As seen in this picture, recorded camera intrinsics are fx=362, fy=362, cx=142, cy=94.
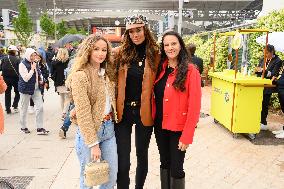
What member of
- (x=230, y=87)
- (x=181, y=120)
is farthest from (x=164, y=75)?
(x=230, y=87)

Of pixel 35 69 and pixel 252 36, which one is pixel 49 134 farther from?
pixel 252 36

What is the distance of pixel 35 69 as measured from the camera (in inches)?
281

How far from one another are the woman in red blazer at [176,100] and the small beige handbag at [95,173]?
69cm

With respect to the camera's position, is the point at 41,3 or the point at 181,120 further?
the point at 41,3

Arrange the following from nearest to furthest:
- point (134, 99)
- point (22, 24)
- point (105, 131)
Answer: point (105, 131)
point (134, 99)
point (22, 24)

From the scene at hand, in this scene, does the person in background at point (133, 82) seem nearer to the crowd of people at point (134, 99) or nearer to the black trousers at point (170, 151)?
the crowd of people at point (134, 99)

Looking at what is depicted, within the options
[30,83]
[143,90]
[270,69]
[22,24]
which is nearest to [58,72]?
[30,83]

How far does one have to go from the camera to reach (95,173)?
2.83 m

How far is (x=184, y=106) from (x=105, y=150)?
2.57 feet

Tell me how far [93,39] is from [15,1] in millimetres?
51946

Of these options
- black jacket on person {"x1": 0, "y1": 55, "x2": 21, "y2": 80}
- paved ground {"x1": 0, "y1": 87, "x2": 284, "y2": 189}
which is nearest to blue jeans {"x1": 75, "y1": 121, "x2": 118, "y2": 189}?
paved ground {"x1": 0, "y1": 87, "x2": 284, "y2": 189}

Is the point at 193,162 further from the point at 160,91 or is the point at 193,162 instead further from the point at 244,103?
the point at 160,91

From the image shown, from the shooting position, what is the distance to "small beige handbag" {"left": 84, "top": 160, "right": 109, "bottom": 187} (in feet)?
9.30

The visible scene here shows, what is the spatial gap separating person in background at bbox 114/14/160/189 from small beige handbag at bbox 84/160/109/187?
38 centimetres
